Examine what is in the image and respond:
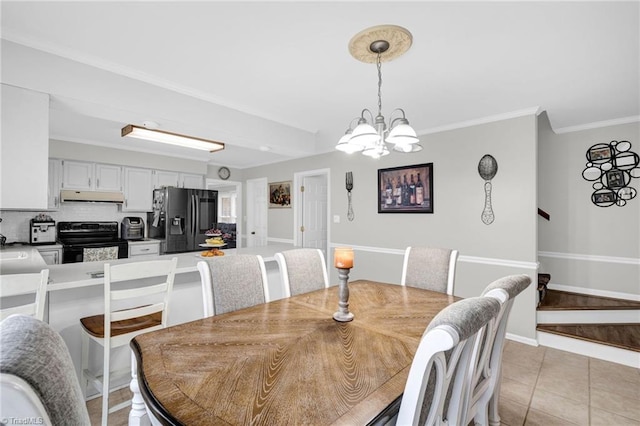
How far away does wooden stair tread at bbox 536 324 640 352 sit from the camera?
2.63 m

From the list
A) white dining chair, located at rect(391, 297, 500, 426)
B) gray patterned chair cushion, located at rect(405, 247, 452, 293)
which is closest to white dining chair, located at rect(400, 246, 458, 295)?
gray patterned chair cushion, located at rect(405, 247, 452, 293)

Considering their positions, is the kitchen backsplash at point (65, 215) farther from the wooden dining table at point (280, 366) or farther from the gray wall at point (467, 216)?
the wooden dining table at point (280, 366)

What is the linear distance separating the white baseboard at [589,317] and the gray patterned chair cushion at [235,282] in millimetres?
2902

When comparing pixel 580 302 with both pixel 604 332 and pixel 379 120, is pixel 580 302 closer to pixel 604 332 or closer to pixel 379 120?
pixel 604 332

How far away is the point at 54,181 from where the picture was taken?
4.06 m

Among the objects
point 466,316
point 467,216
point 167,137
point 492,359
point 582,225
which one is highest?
point 167,137

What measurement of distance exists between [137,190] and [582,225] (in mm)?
6186

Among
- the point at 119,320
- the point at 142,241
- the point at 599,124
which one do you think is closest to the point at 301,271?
the point at 119,320

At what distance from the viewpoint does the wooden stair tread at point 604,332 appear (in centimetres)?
263

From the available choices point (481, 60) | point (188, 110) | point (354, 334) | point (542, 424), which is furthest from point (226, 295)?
point (481, 60)

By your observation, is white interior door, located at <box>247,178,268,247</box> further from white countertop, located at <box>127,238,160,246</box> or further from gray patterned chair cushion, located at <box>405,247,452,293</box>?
gray patterned chair cushion, located at <box>405,247,452,293</box>

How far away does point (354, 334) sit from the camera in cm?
136

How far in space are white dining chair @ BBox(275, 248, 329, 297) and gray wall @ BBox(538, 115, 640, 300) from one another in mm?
3068

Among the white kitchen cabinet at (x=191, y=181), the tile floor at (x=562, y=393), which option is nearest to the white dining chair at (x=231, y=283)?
the tile floor at (x=562, y=393)
